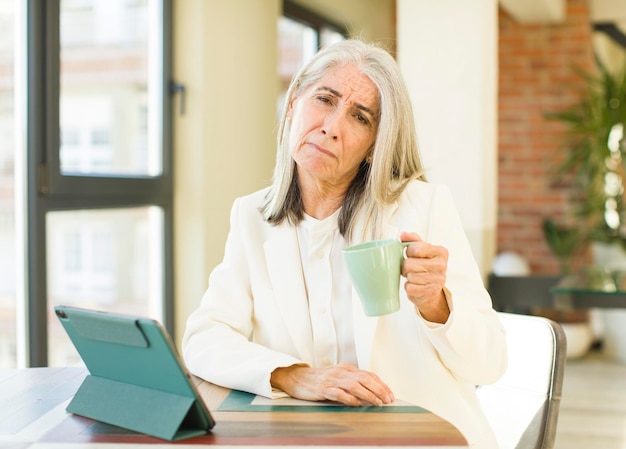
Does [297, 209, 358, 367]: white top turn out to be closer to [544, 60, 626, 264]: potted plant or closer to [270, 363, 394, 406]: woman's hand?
[270, 363, 394, 406]: woman's hand

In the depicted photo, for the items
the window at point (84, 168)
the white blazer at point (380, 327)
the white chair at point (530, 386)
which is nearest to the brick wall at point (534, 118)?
the window at point (84, 168)

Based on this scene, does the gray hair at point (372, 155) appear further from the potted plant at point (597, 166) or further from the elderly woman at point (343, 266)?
the potted plant at point (597, 166)

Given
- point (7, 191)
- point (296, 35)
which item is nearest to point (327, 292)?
point (7, 191)

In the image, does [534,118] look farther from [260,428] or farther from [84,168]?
[260,428]

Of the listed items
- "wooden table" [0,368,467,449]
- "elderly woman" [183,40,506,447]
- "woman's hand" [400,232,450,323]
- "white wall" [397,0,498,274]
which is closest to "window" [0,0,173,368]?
"white wall" [397,0,498,274]

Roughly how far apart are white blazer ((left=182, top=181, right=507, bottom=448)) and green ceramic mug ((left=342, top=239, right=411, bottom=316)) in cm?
19

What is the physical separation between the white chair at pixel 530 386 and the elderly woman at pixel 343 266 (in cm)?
13

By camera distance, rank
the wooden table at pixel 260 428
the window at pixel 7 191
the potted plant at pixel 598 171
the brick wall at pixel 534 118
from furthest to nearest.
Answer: the brick wall at pixel 534 118 → the potted plant at pixel 598 171 → the window at pixel 7 191 → the wooden table at pixel 260 428

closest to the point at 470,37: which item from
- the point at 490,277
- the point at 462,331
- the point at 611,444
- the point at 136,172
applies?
the point at 490,277

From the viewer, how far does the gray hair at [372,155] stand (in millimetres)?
1635

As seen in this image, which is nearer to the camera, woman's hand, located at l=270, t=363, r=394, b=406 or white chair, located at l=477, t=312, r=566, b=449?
woman's hand, located at l=270, t=363, r=394, b=406

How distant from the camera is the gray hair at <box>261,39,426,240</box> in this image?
1635 mm

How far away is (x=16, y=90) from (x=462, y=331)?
86.7 inches

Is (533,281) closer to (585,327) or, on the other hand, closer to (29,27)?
(585,327)
